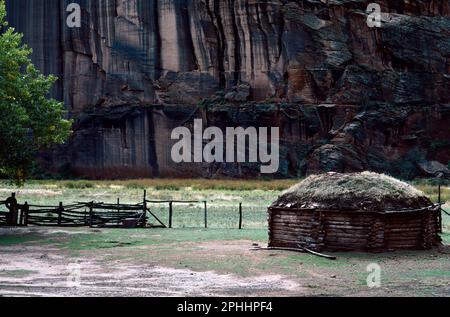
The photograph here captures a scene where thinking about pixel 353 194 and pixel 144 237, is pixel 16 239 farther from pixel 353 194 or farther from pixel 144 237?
pixel 353 194

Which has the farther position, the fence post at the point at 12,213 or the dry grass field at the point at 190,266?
the fence post at the point at 12,213

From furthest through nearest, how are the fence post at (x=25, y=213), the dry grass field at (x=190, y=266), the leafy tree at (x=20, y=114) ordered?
the fence post at (x=25, y=213) → the leafy tree at (x=20, y=114) → the dry grass field at (x=190, y=266)

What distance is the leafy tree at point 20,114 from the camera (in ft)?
96.4

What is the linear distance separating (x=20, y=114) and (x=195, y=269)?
14279mm

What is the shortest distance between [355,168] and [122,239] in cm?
4871

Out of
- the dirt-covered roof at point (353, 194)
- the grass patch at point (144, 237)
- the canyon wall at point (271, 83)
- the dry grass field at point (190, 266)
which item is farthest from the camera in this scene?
the canyon wall at point (271, 83)

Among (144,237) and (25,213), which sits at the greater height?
(25,213)

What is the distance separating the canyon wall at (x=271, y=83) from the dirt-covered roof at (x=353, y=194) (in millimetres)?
48654

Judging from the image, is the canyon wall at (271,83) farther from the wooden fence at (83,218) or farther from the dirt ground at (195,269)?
the dirt ground at (195,269)

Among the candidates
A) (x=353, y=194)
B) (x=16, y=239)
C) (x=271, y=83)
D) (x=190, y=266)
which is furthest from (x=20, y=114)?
(x=271, y=83)

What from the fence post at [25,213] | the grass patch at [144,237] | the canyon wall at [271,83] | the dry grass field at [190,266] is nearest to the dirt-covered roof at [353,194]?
the dry grass field at [190,266]

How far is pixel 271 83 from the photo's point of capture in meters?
78.3
